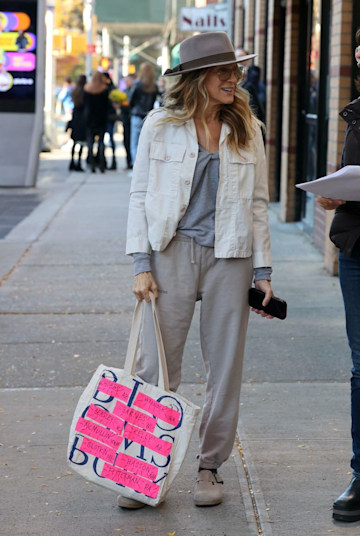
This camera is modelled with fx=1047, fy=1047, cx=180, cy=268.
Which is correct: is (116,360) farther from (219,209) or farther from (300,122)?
(300,122)

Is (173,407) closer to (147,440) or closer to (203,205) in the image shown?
(147,440)

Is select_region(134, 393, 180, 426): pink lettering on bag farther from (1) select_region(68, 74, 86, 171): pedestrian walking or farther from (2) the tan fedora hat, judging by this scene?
(1) select_region(68, 74, 86, 171): pedestrian walking

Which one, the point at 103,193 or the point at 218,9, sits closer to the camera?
the point at 103,193

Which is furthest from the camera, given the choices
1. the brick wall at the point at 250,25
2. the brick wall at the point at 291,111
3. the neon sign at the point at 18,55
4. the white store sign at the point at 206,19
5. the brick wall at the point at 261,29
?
the brick wall at the point at 250,25

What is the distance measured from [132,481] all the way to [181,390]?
6.14 ft

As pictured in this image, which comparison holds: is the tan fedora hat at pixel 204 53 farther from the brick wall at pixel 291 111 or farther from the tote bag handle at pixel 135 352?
the brick wall at pixel 291 111

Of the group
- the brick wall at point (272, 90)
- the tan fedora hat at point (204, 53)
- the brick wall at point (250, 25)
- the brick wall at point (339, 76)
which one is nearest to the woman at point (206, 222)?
the tan fedora hat at point (204, 53)

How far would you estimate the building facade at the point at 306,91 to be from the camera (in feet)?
31.0

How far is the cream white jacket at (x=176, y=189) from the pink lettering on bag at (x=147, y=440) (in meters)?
A: 0.72

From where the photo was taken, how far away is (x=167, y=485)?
413cm

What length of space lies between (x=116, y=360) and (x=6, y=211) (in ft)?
26.3

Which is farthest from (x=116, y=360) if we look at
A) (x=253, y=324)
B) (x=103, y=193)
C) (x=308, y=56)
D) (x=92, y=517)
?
(x=103, y=193)

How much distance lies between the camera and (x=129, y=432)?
162 inches

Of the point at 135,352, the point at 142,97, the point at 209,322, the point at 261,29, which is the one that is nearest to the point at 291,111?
the point at 261,29
